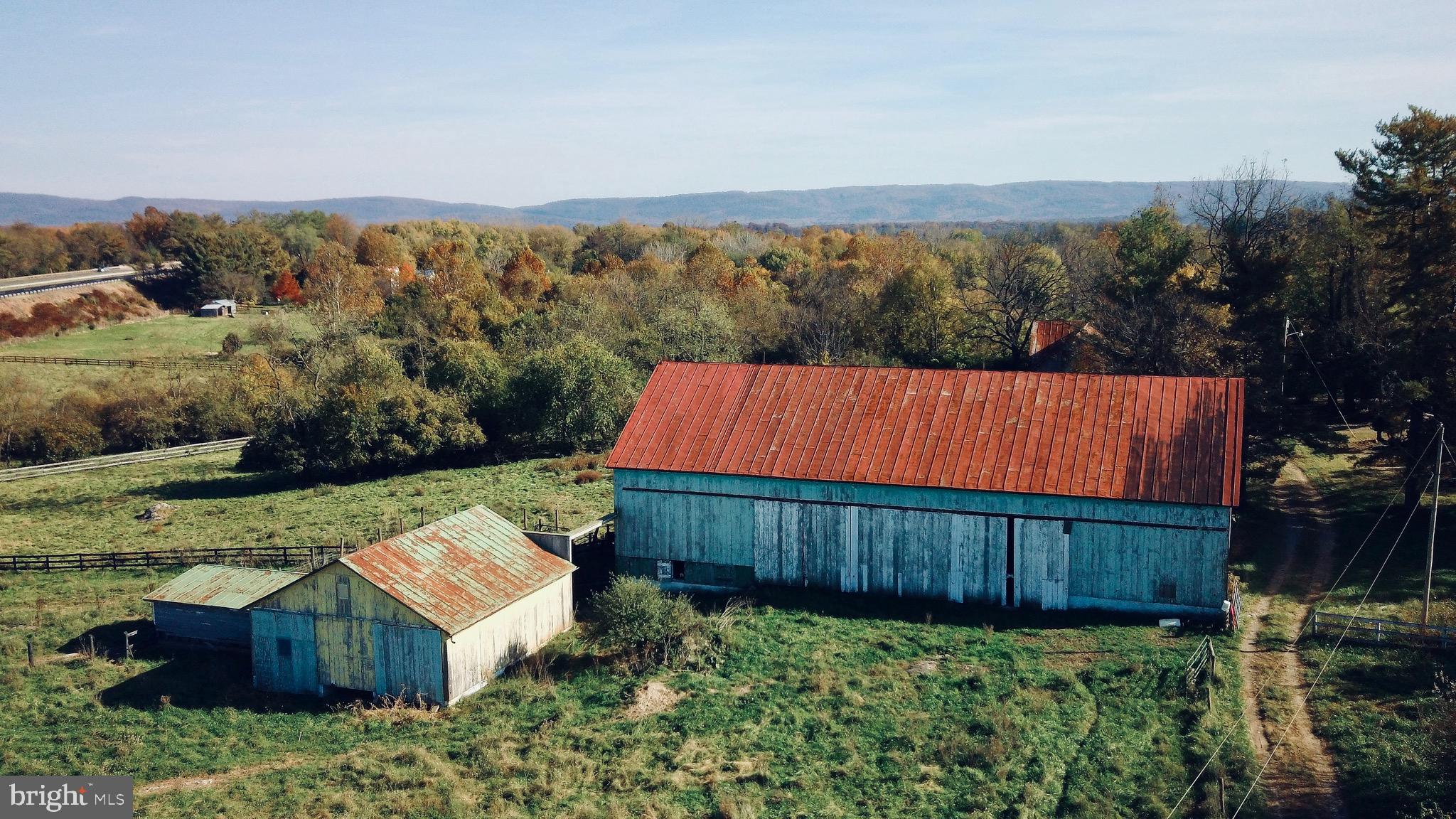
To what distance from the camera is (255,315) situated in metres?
99.8

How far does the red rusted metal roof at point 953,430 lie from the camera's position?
27844 millimetres

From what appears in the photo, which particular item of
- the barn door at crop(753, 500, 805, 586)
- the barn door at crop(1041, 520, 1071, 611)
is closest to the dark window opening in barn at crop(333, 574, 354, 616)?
the barn door at crop(753, 500, 805, 586)

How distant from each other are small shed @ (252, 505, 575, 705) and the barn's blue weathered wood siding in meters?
2.58

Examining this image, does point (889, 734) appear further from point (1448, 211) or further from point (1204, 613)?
point (1448, 211)

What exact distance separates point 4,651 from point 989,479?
28590 millimetres

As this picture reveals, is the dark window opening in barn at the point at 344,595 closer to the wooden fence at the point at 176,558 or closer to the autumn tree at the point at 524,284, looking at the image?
the wooden fence at the point at 176,558

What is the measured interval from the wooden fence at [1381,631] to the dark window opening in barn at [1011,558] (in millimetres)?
7450

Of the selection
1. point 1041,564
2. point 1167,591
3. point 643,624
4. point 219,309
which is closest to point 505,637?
point 643,624

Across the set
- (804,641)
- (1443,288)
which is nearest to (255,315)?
(804,641)

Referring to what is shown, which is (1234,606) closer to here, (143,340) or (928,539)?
(928,539)

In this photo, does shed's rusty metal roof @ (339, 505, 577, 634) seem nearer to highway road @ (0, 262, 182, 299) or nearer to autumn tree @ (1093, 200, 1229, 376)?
autumn tree @ (1093, 200, 1229, 376)

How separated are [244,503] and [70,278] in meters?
80.9

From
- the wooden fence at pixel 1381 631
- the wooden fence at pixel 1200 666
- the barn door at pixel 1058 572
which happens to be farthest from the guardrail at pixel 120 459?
the wooden fence at pixel 1381 631

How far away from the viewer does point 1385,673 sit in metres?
23.0
